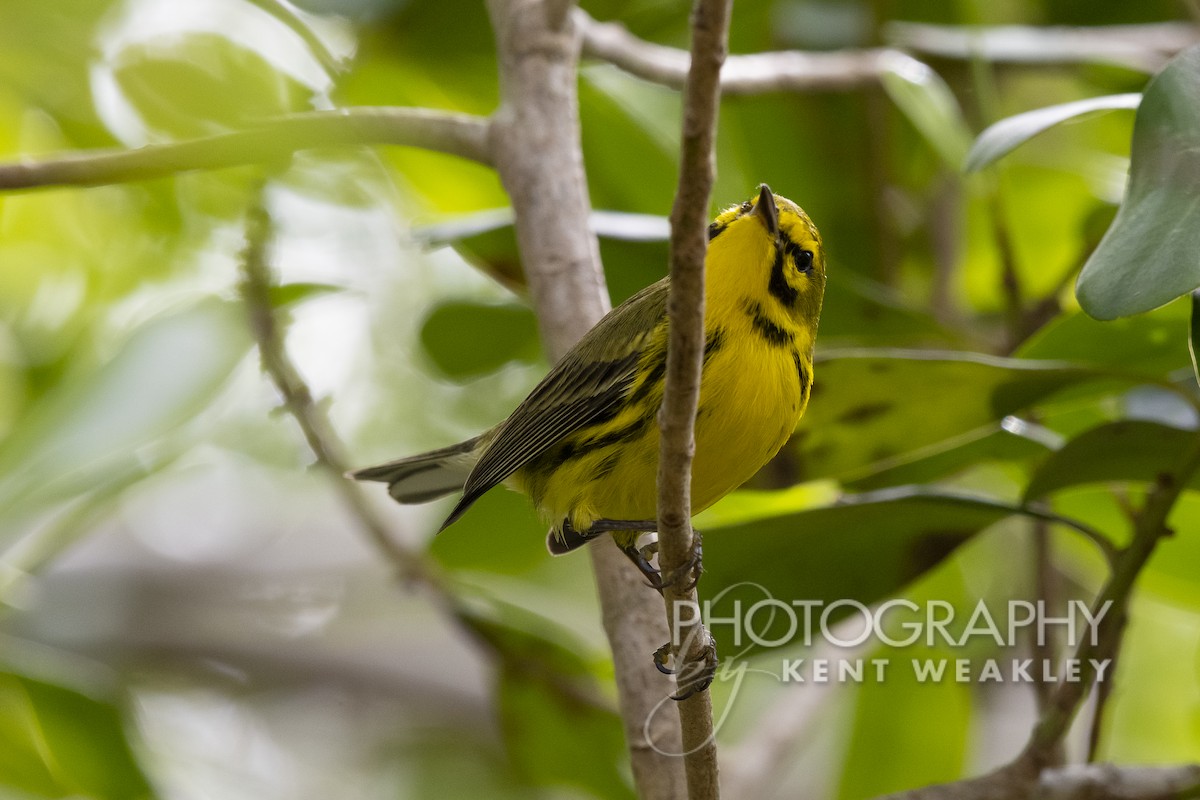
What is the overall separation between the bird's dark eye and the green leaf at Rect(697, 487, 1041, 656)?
396 mm

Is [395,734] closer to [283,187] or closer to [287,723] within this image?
[287,723]

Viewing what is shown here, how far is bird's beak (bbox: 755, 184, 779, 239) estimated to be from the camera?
1.77 m

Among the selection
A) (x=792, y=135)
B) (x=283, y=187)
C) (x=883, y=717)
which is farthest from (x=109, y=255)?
(x=883, y=717)

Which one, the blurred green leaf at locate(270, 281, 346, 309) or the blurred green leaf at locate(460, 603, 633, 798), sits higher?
the blurred green leaf at locate(270, 281, 346, 309)

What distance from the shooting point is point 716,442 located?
1.70 m

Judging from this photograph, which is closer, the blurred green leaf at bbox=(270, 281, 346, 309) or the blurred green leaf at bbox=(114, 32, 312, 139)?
the blurred green leaf at bbox=(114, 32, 312, 139)

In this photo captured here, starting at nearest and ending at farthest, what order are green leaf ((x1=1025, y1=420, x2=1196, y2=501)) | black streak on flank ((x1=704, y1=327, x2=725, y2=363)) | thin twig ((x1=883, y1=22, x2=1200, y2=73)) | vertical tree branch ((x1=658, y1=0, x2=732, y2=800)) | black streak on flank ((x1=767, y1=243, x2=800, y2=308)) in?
vertical tree branch ((x1=658, y1=0, x2=732, y2=800)), green leaf ((x1=1025, y1=420, x2=1196, y2=501)), black streak on flank ((x1=704, y1=327, x2=725, y2=363)), black streak on flank ((x1=767, y1=243, x2=800, y2=308)), thin twig ((x1=883, y1=22, x2=1200, y2=73))

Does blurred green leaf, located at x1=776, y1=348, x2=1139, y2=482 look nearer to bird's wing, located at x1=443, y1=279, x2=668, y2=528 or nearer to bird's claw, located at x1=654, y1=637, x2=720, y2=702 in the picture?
bird's wing, located at x1=443, y1=279, x2=668, y2=528

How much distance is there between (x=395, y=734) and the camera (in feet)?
12.8

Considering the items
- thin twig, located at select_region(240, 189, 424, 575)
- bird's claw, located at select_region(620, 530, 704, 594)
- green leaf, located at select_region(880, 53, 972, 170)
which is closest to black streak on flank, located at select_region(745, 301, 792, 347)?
bird's claw, located at select_region(620, 530, 704, 594)

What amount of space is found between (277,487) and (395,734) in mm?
883

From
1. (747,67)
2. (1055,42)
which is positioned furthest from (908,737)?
(1055,42)

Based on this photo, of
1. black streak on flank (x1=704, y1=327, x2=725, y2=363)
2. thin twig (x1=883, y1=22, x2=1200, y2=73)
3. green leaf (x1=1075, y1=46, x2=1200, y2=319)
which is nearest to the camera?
green leaf (x1=1075, y1=46, x2=1200, y2=319)

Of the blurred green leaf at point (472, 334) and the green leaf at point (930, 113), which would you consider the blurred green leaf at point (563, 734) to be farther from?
the green leaf at point (930, 113)
